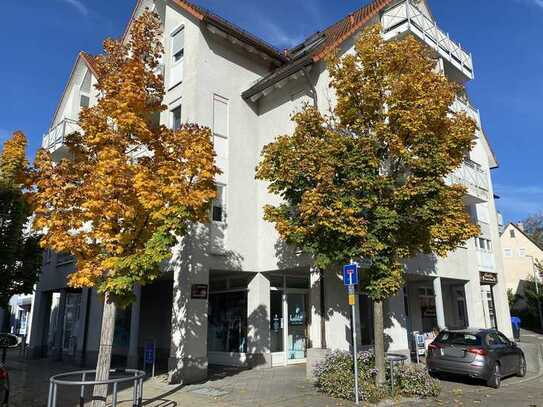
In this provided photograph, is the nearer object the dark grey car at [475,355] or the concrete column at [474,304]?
the dark grey car at [475,355]

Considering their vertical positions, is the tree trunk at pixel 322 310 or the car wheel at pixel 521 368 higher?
the tree trunk at pixel 322 310

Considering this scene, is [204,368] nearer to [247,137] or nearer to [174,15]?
[247,137]

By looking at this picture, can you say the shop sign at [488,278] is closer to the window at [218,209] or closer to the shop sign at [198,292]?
the window at [218,209]

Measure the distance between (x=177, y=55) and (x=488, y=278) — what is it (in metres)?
16.6

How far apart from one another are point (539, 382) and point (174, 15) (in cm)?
1746

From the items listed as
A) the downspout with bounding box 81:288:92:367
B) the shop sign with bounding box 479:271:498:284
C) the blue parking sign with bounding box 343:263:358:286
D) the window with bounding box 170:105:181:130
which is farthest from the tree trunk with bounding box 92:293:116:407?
the shop sign with bounding box 479:271:498:284

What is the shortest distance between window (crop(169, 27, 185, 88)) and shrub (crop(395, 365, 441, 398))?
12103mm

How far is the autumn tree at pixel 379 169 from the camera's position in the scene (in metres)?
10.1

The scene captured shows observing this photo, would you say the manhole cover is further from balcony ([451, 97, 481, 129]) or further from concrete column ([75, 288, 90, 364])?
balcony ([451, 97, 481, 129])

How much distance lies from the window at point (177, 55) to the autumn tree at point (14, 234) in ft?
19.4

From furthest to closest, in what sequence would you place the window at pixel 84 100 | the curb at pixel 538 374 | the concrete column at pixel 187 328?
the window at pixel 84 100, the concrete column at pixel 187 328, the curb at pixel 538 374

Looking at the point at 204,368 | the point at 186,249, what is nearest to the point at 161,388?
the point at 204,368

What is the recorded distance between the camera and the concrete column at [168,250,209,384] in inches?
513

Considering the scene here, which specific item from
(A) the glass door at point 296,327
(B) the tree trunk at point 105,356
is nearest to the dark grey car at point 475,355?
(A) the glass door at point 296,327
